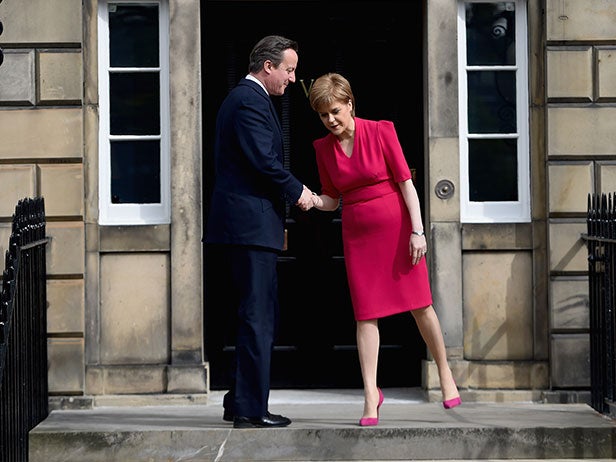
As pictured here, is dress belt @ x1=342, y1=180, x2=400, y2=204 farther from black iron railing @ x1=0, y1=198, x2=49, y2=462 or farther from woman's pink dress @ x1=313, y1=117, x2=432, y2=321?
black iron railing @ x1=0, y1=198, x2=49, y2=462

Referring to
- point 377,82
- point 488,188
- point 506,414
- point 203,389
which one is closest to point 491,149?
point 488,188

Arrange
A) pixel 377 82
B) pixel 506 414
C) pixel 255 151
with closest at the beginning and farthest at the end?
pixel 255 151
pixel 506 414
pixel 377 82

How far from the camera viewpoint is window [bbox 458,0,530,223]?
9.23 m

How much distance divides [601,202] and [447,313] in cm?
139

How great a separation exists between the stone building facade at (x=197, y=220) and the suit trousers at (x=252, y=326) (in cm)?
160

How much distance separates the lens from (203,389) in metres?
9.01

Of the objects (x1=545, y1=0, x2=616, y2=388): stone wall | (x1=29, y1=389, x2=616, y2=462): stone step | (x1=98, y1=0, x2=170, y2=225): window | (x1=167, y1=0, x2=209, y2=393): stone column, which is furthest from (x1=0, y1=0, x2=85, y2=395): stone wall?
(x1=545, y1=0, x2=616, y2=388): stone wall

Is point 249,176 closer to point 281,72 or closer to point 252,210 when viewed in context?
point 252,210

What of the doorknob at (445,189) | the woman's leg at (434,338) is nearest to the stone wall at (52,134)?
the doorknob at (445,189)

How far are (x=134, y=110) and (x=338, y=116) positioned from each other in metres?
2.33

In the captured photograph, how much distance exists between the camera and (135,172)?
9.28m

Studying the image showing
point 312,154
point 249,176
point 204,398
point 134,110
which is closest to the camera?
point 249,176

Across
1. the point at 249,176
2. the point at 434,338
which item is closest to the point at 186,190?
the point at 249,176

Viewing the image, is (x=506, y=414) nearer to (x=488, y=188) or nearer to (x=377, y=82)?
(x=488, y=188)
